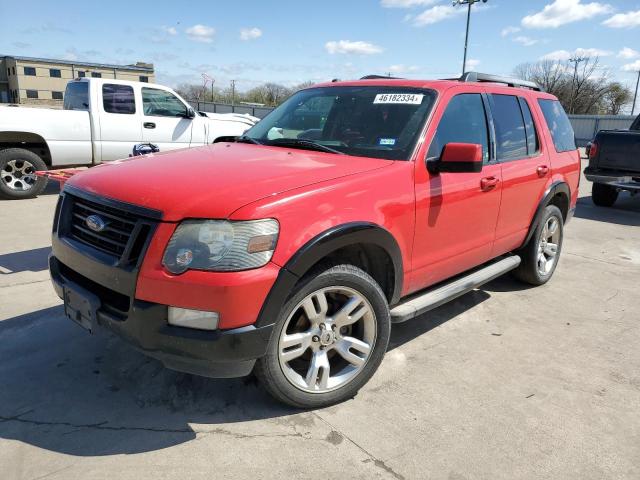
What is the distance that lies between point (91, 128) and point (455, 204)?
289 inches

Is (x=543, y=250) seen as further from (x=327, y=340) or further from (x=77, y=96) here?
(x=77, y=96)

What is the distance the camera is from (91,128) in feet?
28.6

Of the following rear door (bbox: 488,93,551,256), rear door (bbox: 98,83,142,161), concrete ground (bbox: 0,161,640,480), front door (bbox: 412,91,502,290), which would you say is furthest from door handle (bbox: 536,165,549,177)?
rear door (bbox: 98,83,142,161)

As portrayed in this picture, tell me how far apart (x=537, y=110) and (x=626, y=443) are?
10.2ft

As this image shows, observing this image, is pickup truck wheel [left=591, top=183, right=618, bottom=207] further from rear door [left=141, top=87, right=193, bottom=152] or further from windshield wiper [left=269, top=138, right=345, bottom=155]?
windshield wiper [left=269, top=138, right=345, bottom=155]

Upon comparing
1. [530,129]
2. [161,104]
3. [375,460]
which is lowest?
[375,460]

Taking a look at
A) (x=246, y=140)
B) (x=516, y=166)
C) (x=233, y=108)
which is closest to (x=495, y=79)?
(x=516, y=166)

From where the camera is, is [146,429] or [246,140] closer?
[146,429]

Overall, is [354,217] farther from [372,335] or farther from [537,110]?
[537,110]

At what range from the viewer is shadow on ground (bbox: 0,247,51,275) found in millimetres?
4955

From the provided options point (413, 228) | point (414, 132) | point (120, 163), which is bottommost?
point (413, 228)

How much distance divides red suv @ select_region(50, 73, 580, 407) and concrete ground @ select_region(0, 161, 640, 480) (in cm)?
32

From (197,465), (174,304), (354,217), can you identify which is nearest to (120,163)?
(174,304)

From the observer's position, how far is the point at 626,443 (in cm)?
268
